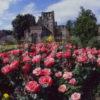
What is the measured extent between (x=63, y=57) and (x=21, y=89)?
3.31 ft

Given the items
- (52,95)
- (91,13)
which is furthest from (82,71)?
(91,13)

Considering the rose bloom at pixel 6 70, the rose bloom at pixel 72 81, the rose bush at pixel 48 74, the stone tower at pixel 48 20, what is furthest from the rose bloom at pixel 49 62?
the stone tower at pixel 48 20

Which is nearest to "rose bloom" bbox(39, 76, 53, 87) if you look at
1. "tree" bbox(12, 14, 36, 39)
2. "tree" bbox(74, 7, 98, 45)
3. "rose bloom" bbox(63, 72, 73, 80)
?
"rose bloom" bbox(63, 72, 73, 80)

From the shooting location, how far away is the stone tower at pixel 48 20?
3223 inches

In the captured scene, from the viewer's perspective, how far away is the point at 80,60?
6.17 m

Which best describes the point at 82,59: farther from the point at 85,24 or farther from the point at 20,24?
the point at 20,24

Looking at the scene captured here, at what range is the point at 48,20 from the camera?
3292 inches

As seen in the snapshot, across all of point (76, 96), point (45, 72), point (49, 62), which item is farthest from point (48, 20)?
point (76, 96)

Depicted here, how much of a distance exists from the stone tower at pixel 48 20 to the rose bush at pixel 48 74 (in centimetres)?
7465

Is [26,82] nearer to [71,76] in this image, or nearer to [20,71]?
[20,71]

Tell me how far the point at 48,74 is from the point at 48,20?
78207mm

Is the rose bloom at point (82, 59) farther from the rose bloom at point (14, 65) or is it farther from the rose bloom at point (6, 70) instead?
the rose bloom at point (6, 70)

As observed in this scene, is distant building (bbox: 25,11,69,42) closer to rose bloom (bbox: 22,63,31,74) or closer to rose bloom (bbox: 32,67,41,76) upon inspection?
rose bloom (bbox: 22,63,31,74)

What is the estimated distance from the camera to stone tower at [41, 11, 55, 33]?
81869 millimetres
